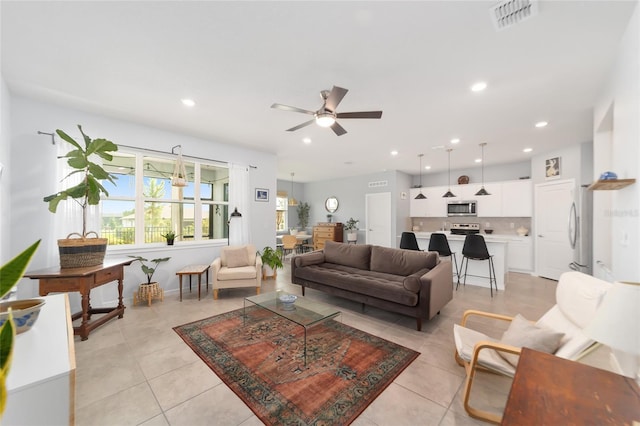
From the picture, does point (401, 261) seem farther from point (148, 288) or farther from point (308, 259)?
point (148, 288)

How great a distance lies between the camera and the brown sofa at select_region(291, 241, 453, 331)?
2.84 m

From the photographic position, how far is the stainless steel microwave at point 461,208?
21.9ft

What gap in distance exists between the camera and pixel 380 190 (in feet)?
25.4

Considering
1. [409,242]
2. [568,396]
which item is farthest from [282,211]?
[568,396]

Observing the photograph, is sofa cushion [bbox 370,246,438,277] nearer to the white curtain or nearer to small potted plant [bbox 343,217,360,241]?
the white curtain

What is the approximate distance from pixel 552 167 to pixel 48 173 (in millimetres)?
8638

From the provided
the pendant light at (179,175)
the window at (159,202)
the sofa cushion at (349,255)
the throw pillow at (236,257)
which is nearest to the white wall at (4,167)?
the window at (159,202)

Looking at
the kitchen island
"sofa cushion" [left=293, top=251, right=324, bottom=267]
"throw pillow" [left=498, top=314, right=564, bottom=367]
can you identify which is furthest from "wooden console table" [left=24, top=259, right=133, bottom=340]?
the kitchen island

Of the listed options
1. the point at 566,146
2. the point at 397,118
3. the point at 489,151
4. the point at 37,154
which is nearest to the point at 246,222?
the point at 37,154

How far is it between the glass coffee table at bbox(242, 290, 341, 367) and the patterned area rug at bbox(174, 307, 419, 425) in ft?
0.62

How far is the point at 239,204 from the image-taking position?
16.2ft

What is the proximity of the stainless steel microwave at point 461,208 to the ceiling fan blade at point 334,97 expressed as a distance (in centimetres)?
573

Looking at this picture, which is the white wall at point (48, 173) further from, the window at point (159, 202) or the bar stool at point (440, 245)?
the bar stool at point (440, 245)

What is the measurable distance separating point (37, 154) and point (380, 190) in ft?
23.4
